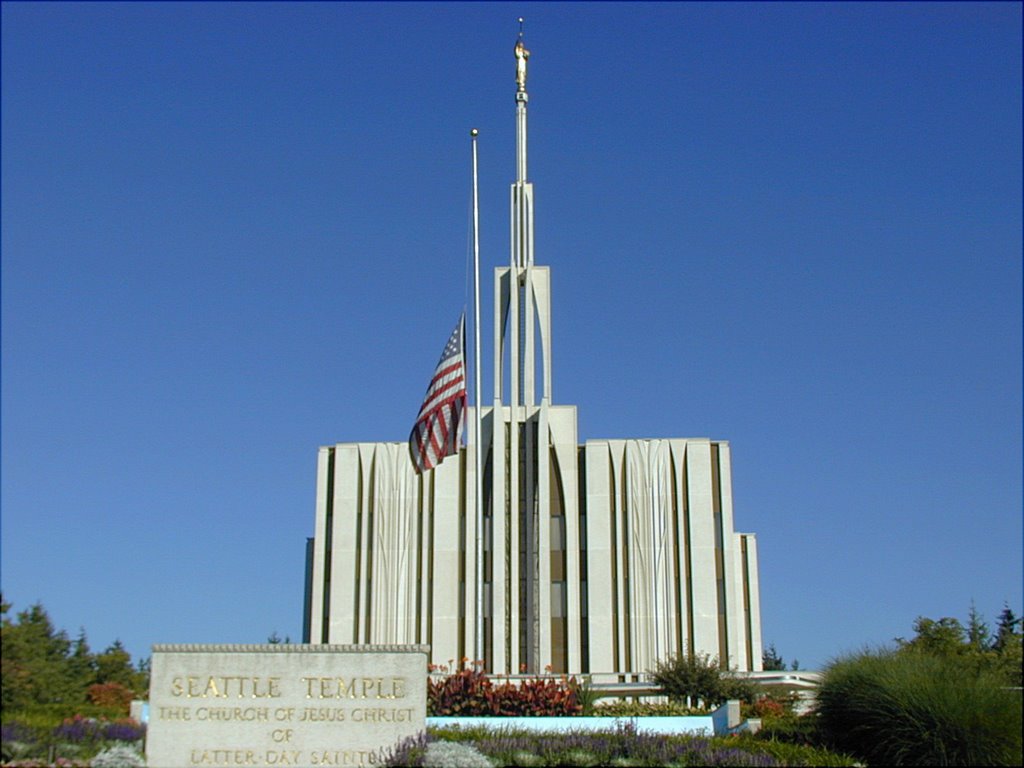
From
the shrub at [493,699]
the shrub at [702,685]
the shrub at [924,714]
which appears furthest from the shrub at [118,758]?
the shrub at [702,685]

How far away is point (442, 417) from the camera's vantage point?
3288 cm

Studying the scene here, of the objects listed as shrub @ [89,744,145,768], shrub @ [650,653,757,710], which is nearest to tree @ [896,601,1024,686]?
shrub @ [650,653,757,710]

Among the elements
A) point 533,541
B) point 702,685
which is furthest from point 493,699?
point 533,541

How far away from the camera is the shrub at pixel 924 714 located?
62.0ft

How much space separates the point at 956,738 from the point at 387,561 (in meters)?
30.2

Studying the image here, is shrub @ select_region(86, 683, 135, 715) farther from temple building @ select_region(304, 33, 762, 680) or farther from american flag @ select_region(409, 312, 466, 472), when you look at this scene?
temple building @ select_region(304, 33, 762, 680)

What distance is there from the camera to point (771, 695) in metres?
35.9

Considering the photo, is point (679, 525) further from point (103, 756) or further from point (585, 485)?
point (103, 756)

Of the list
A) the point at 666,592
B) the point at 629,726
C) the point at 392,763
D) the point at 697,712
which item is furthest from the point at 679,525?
the point at 392,763

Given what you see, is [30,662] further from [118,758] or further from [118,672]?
[118,672]

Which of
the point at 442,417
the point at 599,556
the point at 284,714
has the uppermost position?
the point at 442,417

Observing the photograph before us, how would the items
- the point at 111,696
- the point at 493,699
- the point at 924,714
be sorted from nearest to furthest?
the point at 924,714, the point at 111,696, the point at 493,699

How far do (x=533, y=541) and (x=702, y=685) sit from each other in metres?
12.5

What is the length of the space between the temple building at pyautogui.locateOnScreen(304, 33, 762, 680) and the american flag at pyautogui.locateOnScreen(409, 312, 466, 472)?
12308mm
